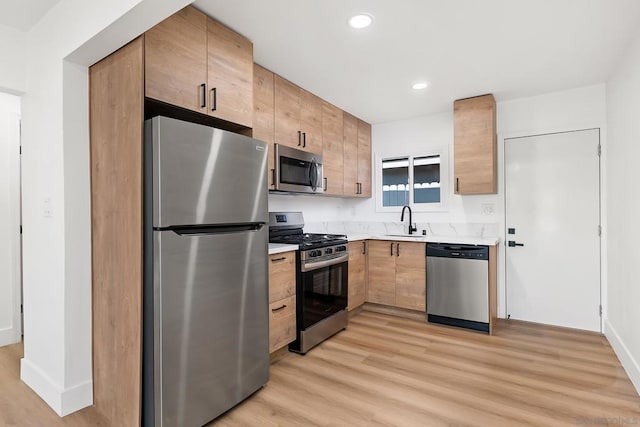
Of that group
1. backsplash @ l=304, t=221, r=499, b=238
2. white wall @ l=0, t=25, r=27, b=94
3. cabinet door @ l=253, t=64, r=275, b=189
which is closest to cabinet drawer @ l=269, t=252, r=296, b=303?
cabinet door @ l=253, t=64, r=275, b=189

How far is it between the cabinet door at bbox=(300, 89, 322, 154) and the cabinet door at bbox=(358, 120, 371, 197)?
94 cm

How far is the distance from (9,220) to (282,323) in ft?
8.84

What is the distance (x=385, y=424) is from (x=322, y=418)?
355 millimetres

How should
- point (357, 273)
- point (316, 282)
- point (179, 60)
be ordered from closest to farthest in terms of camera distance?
1. point (179, 60)
2. point (316, 282)
3. point (357, 273)

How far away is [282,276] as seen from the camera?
2615mm

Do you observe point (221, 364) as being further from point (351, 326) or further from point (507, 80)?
point (507, 80)

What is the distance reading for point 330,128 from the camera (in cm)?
376

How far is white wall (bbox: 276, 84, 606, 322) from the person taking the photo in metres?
3.33

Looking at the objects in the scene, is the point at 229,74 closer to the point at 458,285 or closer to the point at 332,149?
the point at 332,149

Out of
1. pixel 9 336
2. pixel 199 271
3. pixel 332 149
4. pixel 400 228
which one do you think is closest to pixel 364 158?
pixel 332 149

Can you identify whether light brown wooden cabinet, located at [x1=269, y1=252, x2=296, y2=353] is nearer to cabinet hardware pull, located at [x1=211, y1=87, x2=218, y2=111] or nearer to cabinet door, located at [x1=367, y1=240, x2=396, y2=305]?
cabinet hardware pull, located at [x1=211, y1=87, x2=218, y2=111]

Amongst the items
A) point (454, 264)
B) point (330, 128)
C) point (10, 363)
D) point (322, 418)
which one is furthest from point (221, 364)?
point (330, 128)


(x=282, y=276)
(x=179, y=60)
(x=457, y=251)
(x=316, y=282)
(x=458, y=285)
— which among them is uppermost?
(x=179, y=60)

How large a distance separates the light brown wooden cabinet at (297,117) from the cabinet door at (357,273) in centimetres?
115
